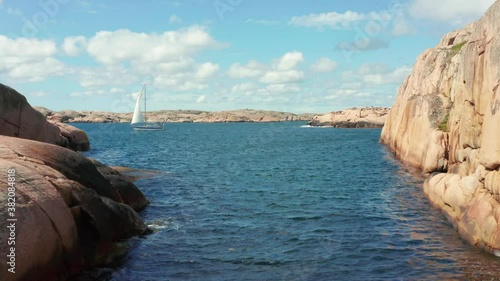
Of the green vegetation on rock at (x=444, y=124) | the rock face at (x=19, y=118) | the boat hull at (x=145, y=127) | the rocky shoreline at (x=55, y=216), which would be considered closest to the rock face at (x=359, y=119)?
the boat hull at (x=145, y=127)

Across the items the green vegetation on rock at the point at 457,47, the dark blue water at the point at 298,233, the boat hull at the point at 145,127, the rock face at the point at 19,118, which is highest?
the green vegetation on rock at the point at 457,47

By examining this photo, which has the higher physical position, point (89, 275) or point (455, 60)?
point (455, 60)

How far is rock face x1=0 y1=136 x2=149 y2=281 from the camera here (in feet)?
39.7

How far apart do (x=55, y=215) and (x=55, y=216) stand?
0.10ft

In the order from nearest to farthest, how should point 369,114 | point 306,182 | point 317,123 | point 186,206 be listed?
point 186,206, point 306,182, point 369,114, point 317,123

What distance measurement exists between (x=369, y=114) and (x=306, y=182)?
114m

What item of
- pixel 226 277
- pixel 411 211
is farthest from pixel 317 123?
pixel 226 277

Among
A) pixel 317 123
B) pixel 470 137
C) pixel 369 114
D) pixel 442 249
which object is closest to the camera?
pixel 442 249

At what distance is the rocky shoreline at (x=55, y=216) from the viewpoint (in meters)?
12.0

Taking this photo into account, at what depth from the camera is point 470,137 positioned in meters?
23.6

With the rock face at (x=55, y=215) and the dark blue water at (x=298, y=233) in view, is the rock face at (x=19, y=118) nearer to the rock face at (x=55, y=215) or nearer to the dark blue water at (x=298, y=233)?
the dark blue water at (x=298, y=233)

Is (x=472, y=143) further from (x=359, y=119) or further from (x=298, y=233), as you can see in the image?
(x=359, y=119)

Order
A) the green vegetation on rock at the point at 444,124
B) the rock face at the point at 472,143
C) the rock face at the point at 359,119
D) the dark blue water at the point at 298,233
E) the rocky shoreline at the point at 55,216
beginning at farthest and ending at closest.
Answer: the rock face at the point at 359,119, the green vegetation on rock at the point at 444,124, the rock face at the point at 472,143, the dark blue water at the point at 298,233, the rocky shoreline at the point at 55,216

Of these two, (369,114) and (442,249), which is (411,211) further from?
(369,114)
